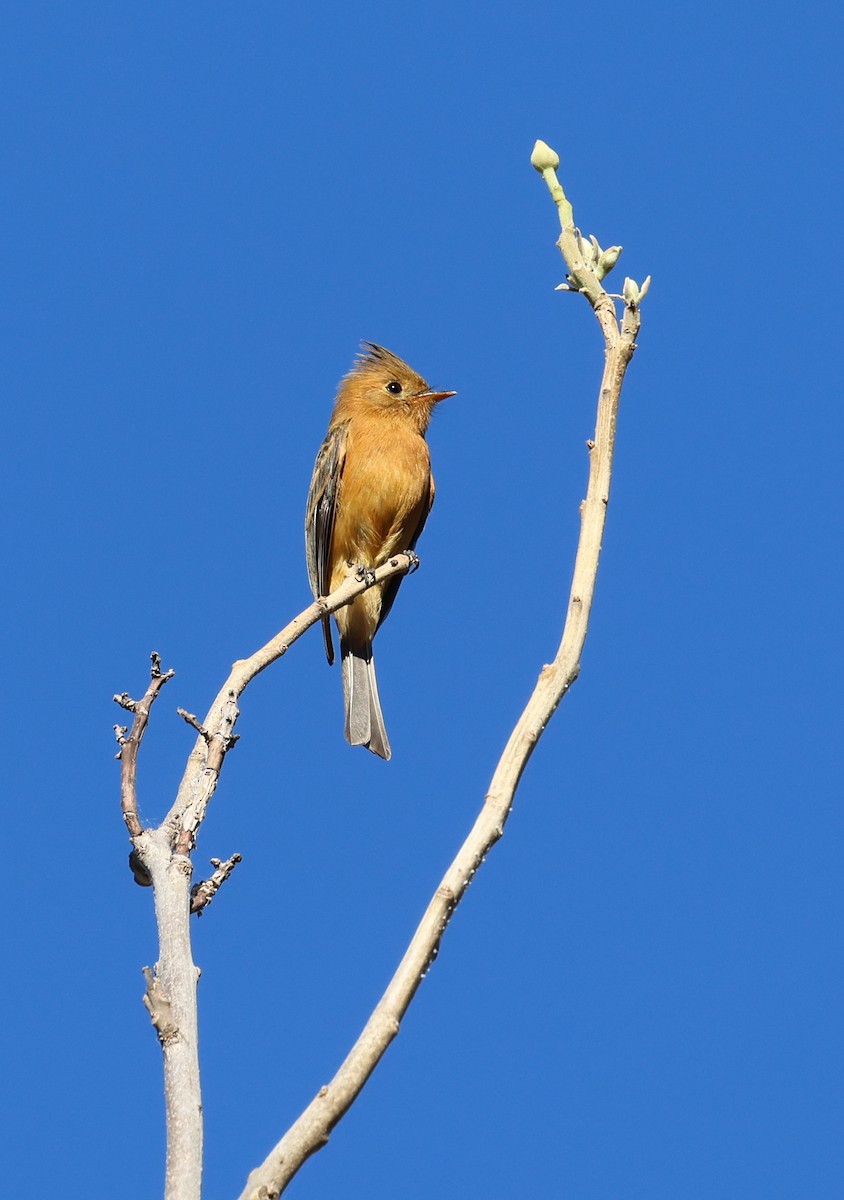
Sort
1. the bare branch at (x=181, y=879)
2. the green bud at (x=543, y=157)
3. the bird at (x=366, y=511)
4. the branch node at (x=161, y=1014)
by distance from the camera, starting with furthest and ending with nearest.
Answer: the bird at (x=366, y=511), the green bud at (x=543, y=157), the branch node at (x=161, y=1014), the bare branch at (x=181, y=879)

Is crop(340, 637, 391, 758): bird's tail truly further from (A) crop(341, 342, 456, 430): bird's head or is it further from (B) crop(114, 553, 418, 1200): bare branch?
(B) crop(114, 553, 418, 1200): bare branch

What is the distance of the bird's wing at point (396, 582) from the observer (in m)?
10.2

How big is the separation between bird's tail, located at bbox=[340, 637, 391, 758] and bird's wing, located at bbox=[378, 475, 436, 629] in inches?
13.0

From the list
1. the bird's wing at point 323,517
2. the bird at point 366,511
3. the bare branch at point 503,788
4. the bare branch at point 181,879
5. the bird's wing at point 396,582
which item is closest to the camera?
the bare branch at point 503,788

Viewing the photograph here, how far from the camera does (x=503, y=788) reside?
369 centimetres

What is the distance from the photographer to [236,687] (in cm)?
491

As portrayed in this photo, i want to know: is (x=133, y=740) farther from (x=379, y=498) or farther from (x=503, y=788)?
(x=379, y=498)

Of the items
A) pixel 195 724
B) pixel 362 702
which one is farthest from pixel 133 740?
pixel 362 702

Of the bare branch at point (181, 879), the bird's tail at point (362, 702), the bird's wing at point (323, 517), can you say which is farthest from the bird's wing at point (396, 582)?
the bare branch at point (181, 879)

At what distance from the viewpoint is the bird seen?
9.81 m

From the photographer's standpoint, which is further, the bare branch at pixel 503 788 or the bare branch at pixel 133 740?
the bare branch at pixel 133 740

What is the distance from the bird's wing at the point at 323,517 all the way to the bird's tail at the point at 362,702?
0.55ft

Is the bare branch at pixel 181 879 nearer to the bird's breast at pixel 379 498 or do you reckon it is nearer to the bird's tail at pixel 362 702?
the bird's tail at pixel 362 702

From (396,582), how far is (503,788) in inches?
257
